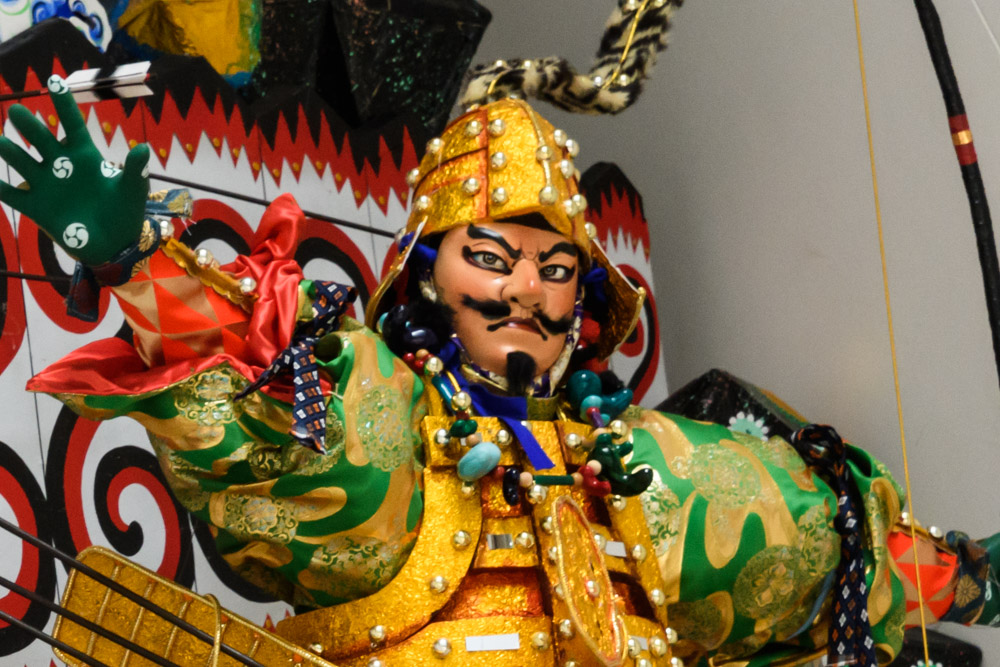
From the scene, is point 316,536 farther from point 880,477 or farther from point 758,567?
point 880,477

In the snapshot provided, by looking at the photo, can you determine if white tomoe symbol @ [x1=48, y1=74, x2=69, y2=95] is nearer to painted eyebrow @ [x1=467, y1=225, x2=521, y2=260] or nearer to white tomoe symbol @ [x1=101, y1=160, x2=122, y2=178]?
white tomoe symbol @ [x1=101, y1=160, x2=122, y2=178]

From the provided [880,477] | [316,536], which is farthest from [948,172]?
[316,536]

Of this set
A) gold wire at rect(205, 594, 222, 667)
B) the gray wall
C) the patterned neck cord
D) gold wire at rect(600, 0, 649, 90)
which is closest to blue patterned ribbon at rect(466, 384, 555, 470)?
the patterned neck cord

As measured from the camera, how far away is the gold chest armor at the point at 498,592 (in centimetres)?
157

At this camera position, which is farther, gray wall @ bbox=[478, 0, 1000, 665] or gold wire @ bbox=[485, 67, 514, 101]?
gray wall @ bbox=[478, 0, 1000, 665]

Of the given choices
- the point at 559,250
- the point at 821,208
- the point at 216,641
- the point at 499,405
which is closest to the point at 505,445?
the point at 499,405

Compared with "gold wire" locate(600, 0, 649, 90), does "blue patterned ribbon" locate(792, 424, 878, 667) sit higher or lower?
lower

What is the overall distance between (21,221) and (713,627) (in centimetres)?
100

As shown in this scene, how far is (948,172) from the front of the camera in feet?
7.21

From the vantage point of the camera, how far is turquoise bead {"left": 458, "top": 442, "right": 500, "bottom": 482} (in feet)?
5.26

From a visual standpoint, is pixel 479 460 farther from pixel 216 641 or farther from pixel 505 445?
pixel 216 641

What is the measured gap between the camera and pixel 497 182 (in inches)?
68.7

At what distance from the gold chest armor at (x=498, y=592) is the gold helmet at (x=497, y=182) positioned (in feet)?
0.78

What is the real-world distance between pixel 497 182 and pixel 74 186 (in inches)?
22.9
